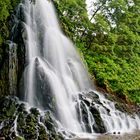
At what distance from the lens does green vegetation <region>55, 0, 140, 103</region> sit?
81.0ft

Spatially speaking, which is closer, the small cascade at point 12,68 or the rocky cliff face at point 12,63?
the rocky cliff face at point 12,63

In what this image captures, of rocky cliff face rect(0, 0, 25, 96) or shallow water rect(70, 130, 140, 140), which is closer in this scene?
shallow water rect(70, 130, 140, 140)

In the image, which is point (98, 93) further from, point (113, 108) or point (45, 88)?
point (45, 88)

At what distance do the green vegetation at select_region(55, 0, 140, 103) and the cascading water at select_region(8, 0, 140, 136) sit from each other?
2002mm

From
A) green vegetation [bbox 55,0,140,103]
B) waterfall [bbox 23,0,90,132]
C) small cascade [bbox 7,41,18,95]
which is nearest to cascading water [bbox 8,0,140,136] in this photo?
waterfall [bbox 23,0,90,132]

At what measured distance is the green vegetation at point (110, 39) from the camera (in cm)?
2469

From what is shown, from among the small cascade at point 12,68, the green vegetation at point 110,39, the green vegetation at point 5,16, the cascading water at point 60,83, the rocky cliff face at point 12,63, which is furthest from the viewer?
the green vegetation at point 110,39

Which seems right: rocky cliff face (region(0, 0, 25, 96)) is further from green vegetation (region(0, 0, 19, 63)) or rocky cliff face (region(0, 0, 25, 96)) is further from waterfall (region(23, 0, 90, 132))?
waterfall (region(23, 0, 90, 132))

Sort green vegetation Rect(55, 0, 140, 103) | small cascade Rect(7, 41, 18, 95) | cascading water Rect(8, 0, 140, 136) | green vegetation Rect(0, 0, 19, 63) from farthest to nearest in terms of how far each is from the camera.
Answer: green vegetation Rect(55, 0, 140, 103) → green vegetation Rect(0, 0, 19, 63) → cascading water Rect(8, 0, 140, 136) → small cascade Rect(7, 41, 18, 95)

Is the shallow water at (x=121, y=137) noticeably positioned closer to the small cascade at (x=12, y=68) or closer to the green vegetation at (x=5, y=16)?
the small cascade at (x=12, y=68)

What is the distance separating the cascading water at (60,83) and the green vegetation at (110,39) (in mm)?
2002

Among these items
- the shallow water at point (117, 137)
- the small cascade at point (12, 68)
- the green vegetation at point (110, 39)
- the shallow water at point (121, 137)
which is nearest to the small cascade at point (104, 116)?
the shallow water at point (117, 137)

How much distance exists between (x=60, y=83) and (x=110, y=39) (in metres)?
10.9

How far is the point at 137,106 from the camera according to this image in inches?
927
